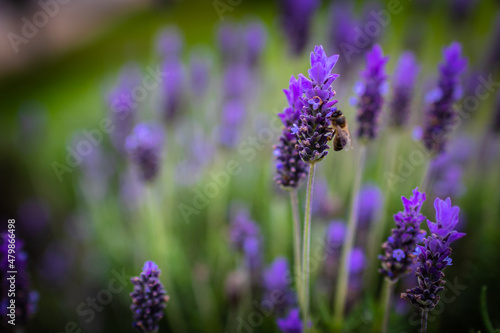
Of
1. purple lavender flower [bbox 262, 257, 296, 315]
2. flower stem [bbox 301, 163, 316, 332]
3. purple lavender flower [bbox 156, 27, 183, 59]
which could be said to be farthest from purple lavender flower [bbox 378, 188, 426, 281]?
purple lavender flower [bbox 156, 27, 183, 59]

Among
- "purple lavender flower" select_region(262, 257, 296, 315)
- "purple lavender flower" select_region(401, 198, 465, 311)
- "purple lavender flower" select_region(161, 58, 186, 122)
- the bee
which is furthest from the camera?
"purple lavender flower" select_region(161, 58, 186, 122)

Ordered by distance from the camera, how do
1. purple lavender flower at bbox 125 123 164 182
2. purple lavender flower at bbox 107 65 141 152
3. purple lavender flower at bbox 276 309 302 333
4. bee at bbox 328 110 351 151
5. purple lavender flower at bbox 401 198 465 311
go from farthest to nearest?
purple lavender flower at bbox 107 65 141 152 → purple lavender flower at bbox 125 123 164 182 → purple lavender flower at bbox 276 309 302 333 → bee at bbox 328 110 351 151 → purple lavender flower at bbox 401 198 465 311

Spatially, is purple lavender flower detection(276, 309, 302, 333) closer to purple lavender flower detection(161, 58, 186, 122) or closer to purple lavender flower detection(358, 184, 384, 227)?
purple lavender flower detection(358, 184, 384, 227)

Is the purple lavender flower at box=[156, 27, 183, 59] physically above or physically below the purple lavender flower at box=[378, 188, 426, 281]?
above

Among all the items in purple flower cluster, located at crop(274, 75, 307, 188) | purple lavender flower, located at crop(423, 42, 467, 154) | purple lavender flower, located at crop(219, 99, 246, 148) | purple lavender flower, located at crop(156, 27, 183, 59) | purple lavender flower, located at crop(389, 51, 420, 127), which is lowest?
purple flower cluster, located at crop(274, 75, 307, 188)

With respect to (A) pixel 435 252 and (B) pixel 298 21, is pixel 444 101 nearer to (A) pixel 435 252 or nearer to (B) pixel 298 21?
(A) pixel 435 252

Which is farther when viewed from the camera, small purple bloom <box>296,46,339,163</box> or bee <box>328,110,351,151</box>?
bee <box>328,110,351,151</box>

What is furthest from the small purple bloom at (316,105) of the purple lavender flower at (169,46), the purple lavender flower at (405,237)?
the purple lavender flower at (169,46)

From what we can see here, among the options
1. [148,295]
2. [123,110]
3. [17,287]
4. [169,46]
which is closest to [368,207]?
[148,295]
